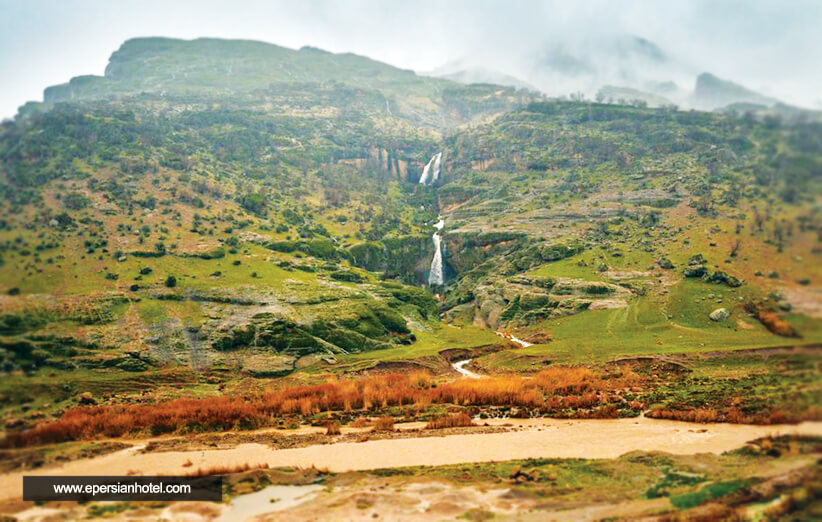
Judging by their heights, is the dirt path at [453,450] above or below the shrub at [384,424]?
above

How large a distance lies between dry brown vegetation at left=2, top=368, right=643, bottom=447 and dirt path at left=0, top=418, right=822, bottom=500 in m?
5.43

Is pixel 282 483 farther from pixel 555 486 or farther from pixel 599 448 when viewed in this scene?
pixel 599 448

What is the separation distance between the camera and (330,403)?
160 ft

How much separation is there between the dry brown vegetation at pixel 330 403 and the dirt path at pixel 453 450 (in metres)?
5.43

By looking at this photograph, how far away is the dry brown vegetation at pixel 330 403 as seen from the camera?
1513 inches

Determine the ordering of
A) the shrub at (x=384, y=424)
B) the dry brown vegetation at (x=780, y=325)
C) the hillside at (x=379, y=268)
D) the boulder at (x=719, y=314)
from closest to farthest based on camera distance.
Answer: the dry brown vegetation at (x=780, y=325)
the shrub at (x=384, y=424)
the hillside at (x=379, y=268)
the boulder at (x=719, y=314)

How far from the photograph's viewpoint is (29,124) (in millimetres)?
109375

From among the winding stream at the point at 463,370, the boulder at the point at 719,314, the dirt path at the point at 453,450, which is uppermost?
the boulder at the point at 719,314

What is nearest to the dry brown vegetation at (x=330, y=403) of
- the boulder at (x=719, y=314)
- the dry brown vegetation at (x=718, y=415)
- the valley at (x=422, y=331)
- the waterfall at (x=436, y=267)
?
the valley at (x=422, y=331)

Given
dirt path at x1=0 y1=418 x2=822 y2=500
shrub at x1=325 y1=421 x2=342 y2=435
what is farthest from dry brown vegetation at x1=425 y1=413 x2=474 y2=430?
shrub at x1=325 y1=421 x2=342 y2=435

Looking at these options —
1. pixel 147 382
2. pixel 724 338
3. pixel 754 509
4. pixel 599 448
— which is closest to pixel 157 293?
pixel 147 382

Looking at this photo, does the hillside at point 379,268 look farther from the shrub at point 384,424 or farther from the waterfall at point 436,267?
the shrub at point 384,424

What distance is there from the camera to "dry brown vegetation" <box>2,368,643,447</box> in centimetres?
3844

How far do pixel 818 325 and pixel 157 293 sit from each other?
89.3 metres
